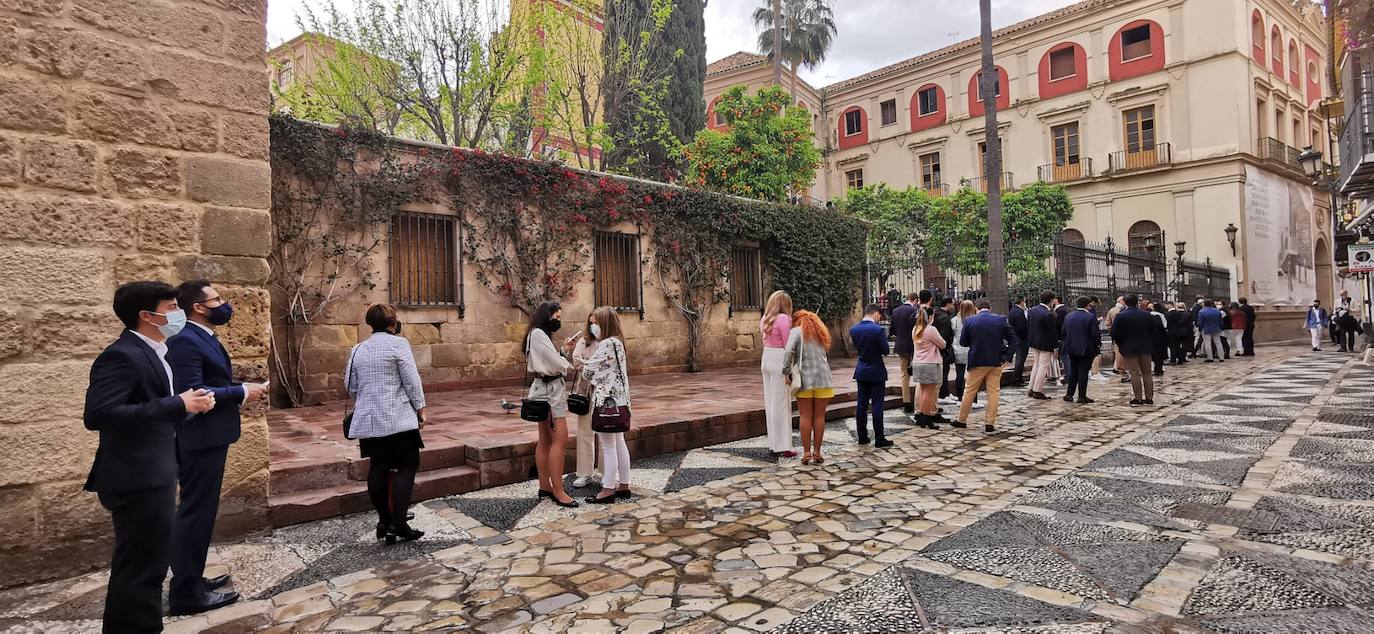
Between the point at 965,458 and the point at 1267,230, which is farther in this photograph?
the point at 1267,230

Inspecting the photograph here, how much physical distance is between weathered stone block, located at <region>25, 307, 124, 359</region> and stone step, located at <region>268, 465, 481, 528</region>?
1.39 meters

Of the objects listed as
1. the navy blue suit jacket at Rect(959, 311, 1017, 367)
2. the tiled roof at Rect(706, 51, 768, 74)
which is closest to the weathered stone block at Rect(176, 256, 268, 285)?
the navy blue suit jacket at Rect(959, 311, 1017, 367)

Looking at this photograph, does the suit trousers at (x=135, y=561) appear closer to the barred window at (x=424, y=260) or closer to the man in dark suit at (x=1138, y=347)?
the barred window at (x=424, y=260)

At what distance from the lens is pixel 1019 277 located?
22625 millimetres

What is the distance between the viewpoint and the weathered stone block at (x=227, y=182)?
A: 4.26 meters

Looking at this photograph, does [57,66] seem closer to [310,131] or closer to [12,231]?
[12,231]

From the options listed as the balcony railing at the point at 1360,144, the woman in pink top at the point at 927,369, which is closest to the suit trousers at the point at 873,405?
the woman in pink top at the point at 927,369

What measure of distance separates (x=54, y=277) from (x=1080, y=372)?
11125mm

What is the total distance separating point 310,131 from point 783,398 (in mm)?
6946

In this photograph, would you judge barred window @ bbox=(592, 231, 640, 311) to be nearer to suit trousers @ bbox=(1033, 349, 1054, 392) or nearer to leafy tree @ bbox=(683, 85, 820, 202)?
leafy tree @ bbox=(683, 85, 820, 202)

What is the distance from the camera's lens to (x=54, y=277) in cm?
372

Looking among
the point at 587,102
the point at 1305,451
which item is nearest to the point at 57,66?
the point at 1305,451

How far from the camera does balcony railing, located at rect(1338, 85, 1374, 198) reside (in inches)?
508

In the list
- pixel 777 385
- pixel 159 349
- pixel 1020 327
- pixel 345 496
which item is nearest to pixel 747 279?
pixel 1020 327
